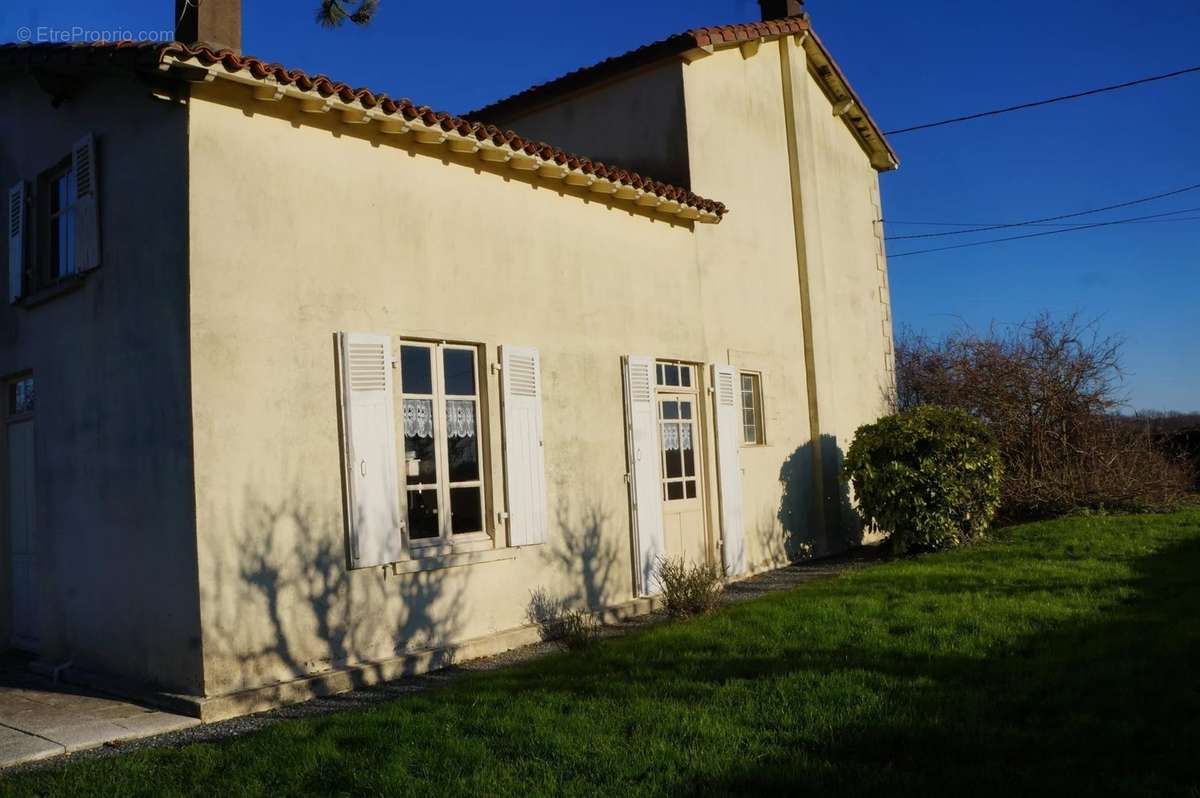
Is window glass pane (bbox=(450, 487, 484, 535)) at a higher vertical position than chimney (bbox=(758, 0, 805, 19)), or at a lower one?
lower

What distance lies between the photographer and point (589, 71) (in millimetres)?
11164

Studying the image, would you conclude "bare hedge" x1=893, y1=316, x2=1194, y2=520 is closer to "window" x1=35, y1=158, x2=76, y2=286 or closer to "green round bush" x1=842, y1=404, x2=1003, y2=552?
"green round bush" x1=842, y1=404, x2=1003, y2=552

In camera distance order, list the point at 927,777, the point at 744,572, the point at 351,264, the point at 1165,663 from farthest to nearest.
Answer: the point at 744,572 < the point at 351,264 < the point at 1165,663 < the point at 927,777

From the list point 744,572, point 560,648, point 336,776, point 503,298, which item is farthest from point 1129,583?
point 336,776

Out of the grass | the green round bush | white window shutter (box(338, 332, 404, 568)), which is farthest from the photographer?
the green round bush

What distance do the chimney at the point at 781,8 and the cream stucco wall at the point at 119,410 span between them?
9.27m

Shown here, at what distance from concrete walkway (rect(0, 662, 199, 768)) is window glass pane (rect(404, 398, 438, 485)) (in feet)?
7.26

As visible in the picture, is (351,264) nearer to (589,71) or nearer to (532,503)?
(532,503)

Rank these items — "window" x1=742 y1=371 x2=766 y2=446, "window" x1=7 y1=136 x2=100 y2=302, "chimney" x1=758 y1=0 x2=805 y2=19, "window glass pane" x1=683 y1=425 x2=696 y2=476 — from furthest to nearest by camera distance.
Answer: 1. "chimney" x1=758 y1=0 x2=805 y2=19
2. "window" x1=742 y1=371 x2=766 y2=446
3. "window glass pane" x1=683 y1=425 x2=696 y2=476
4. "window" x1=7 y1=136 x2=100 y2=302

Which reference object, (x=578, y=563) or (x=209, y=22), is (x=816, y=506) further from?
(x=209, y=22)

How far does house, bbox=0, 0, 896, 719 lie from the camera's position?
239 inches

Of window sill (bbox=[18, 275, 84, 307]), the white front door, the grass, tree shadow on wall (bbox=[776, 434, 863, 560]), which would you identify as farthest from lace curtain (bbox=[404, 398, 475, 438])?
tree shadow on wall (bbox=[776, 434, 863, 560])

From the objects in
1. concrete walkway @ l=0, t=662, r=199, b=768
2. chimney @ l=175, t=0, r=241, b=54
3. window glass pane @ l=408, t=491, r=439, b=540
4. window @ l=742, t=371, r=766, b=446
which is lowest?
concrete walkway @ l=0, t=662, r=199, b=768

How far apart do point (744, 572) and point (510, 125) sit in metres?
6.20
